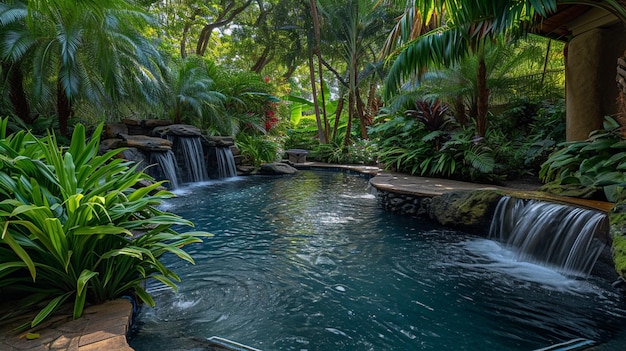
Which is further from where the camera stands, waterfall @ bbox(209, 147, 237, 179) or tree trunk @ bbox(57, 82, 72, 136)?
waterfall @ bbox(209, 147, 237, 179)

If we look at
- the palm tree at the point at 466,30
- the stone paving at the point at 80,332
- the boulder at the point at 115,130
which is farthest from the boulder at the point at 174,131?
the stone paving at the point at 80,332

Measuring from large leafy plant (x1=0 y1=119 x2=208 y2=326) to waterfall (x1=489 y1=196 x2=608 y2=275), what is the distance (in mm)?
3876

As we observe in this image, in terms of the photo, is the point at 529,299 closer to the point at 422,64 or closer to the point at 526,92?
the point at 422,64

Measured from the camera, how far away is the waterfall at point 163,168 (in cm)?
967

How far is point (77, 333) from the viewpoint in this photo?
6.17ft

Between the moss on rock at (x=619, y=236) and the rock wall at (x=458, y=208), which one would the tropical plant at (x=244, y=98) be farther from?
the moss on rock at (x=619, y=236)

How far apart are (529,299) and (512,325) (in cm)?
59

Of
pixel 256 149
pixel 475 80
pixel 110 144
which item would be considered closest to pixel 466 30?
pixel 475 80

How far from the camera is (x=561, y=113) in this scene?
24.6ft

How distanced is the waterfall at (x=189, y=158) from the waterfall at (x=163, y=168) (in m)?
1.02

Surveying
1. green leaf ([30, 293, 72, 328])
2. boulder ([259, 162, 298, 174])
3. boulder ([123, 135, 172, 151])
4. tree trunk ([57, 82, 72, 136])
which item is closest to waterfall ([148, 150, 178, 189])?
boulder ([123, 135, 172, 151])

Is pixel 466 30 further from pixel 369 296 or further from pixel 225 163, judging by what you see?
pixel 225 163

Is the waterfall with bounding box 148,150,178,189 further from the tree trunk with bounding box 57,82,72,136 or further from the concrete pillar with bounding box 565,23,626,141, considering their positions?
the concrete pillar with bounding box 565,23,626,141

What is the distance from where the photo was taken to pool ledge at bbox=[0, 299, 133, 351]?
176cm
